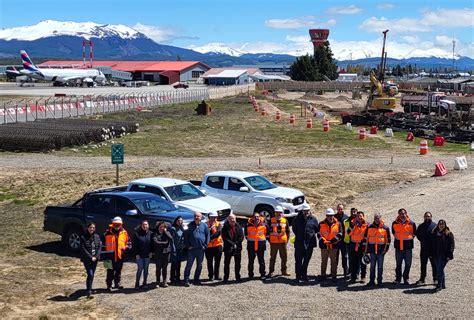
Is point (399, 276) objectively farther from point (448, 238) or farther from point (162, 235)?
point (162, 235)

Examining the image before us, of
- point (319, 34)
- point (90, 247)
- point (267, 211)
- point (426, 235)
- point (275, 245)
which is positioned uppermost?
point (319, 34)

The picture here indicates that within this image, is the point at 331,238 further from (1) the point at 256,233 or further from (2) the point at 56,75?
(2) the point at 56,75

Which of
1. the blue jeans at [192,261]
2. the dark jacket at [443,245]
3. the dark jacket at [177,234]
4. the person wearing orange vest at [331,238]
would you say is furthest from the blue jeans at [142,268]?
the dark jacket at [443,245]

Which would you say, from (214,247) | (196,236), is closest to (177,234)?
(196,236)

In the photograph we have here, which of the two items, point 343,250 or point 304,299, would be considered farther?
point 343,250

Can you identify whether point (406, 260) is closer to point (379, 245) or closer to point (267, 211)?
point (379, 245)

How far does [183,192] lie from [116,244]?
5713mm

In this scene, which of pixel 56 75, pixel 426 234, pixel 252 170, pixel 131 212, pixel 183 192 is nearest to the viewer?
pixel 426 234

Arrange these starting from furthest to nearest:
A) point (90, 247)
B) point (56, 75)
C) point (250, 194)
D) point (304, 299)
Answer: point (56, 75) → point (250, 194) → point (90, 247) → point (304, 299)

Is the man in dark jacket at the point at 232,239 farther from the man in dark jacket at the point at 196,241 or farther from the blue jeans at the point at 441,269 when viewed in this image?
the blue jeans at the point at 441,269

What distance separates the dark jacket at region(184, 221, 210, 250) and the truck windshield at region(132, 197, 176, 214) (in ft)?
10.2

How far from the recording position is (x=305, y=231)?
14875 millimetres

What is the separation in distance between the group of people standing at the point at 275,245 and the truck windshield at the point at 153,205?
2.52m

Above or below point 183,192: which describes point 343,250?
below
